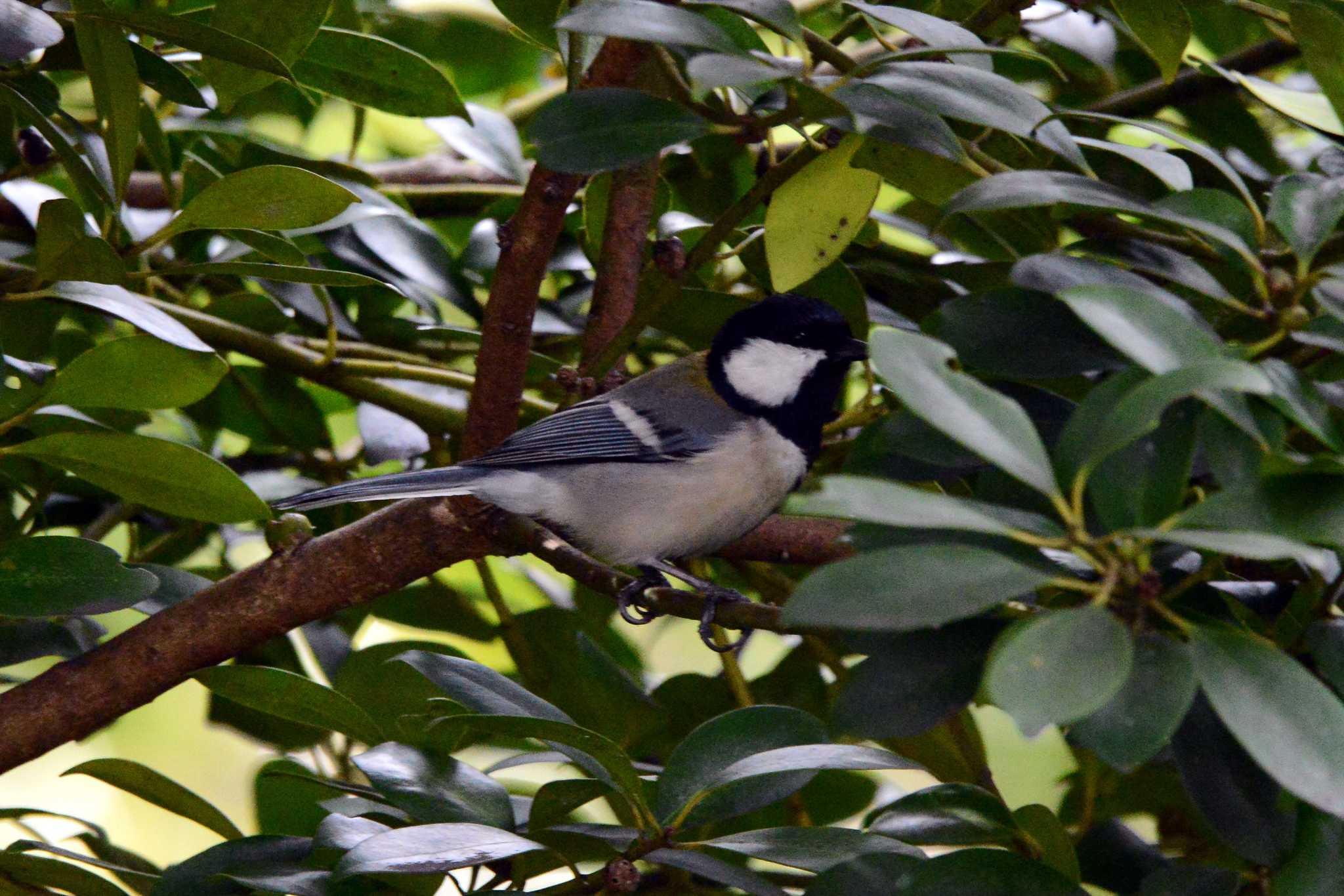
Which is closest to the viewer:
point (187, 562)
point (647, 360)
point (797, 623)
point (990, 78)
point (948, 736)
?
point (797, 623)

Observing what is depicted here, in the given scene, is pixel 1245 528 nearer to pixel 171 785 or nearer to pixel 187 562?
pixel 171 785

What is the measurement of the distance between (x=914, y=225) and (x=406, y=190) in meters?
0.85

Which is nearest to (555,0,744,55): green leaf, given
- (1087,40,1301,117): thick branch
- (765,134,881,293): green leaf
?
(765,134,881,293): green leaf

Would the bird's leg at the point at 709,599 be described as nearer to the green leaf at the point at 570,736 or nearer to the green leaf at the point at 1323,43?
the green leaf at the point at 570,736

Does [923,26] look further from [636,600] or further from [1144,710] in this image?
[636,600]

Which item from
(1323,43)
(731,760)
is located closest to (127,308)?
(731,760)

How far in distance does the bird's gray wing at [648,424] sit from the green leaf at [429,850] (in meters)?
0.90

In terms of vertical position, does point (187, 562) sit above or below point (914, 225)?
below

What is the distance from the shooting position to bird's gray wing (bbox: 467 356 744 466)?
1945 mm

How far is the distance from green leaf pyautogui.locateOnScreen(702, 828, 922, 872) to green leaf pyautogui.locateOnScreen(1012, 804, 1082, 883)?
5.7 inches

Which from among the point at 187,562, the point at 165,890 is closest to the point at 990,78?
the point at 165,890

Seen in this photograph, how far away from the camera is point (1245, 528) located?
0.73 metres

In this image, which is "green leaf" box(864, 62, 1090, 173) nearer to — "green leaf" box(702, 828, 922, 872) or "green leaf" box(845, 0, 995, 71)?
"green leaf" box(845, 0, 995, 71)

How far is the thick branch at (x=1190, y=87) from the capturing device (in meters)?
1.86
